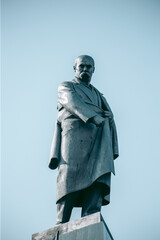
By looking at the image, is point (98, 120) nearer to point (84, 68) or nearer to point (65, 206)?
point (84, 68)

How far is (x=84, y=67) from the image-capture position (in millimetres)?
11797

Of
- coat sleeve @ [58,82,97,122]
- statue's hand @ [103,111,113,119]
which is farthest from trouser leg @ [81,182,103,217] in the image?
statue's hand @ [103,111,113,119]

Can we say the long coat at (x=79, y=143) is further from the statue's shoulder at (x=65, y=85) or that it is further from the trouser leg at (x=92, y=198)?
the trouser leg at (x=92, y=198)

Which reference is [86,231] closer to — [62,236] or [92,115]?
[62,236]

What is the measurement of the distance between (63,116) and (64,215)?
2.27 m

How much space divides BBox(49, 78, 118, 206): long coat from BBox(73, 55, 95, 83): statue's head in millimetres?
323

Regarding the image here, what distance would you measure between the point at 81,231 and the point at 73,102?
3.12m

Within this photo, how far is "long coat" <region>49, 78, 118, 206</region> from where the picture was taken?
33.4 ft

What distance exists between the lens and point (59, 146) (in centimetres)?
1089

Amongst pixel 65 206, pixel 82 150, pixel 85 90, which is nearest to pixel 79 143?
pixel 82 150

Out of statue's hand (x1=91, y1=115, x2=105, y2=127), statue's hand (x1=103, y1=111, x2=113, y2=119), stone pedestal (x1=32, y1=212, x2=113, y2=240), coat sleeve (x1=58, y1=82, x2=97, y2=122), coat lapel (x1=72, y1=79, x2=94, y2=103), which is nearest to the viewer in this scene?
stone pedestal (x1=32, y1=212, x2=113, y2=240)

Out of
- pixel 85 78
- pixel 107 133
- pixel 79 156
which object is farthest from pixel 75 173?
pixel 85 78

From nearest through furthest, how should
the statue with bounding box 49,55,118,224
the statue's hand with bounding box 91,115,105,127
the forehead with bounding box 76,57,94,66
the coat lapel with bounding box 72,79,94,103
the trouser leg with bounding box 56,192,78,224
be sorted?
the trouser leg with bounding box 56,192,78,224 → the statue with bounding box 49,55,118,224 → the statue's hand with bounding box 91,115,105,127 → the coat lapel with bounding box 72,79,94,103 → the forehead with bounding box 76,57,94,66

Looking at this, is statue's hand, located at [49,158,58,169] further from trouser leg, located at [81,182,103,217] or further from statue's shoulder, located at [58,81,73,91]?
statue's shoulder, located at [58,81,73,91]
